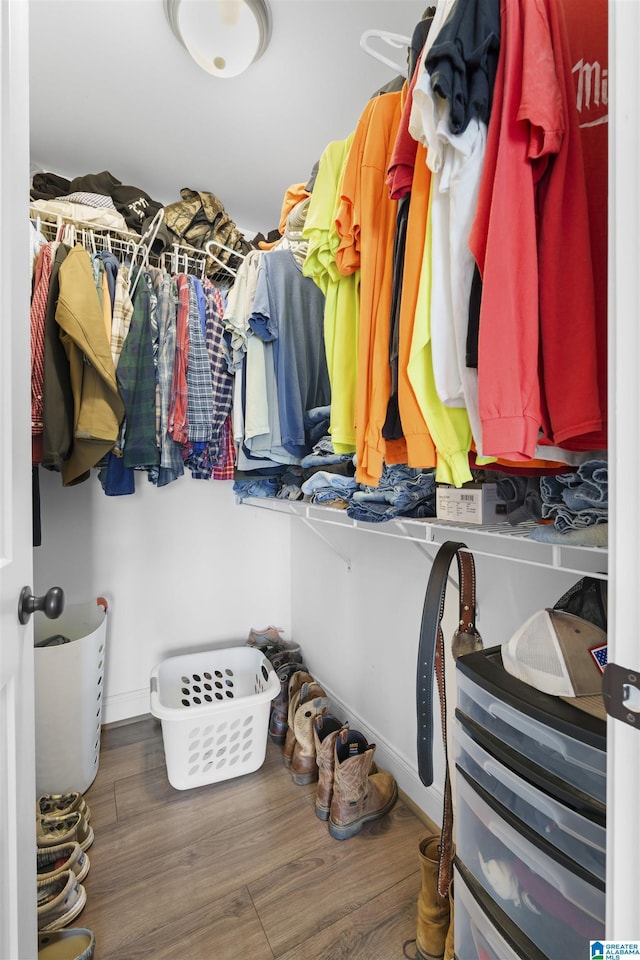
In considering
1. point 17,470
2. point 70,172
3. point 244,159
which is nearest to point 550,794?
point 17,470

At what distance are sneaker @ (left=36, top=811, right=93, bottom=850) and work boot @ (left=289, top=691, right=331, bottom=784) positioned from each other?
681 mm

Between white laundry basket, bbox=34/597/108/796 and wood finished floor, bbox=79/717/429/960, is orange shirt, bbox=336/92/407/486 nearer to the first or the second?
wood finished floor, bbox=79/717/429/960

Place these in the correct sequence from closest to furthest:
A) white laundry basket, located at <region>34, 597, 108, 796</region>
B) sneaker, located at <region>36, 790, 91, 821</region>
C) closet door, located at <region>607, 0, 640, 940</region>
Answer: closet door, located at <region>607, 0, 640, 940</region>, sneaker, located at <region>36, 790, 91, 821</region>, white laundry basket, located at <region>34, 597, 108, 796</region>

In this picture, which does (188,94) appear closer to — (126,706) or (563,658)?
(563,658)

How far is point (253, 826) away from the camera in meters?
1.42

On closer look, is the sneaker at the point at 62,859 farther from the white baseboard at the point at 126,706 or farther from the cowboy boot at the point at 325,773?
the white baseboard at the point at 126,706

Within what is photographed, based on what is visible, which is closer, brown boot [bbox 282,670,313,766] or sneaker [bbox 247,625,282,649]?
brown boot [bbox 282,670,313,766]

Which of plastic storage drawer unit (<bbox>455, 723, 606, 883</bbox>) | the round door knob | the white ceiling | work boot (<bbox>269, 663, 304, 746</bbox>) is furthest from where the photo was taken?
work boot (<bbox>269, 663, 304, 746</bbox>)

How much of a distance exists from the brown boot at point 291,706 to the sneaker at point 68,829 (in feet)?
2.24

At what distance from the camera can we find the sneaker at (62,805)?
4.58ft

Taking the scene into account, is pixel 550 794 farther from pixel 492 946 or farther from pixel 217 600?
pixel 217 600

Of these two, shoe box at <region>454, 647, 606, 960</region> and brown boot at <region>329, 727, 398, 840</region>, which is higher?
shoe box at <region>454, 647, 606, 960</region>

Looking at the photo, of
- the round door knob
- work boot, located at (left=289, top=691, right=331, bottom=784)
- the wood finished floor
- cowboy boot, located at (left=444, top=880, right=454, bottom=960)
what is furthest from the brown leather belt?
work boot, located at (left=289, top=691, right=331, bottom=784)

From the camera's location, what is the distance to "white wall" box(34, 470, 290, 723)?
1925 mm
